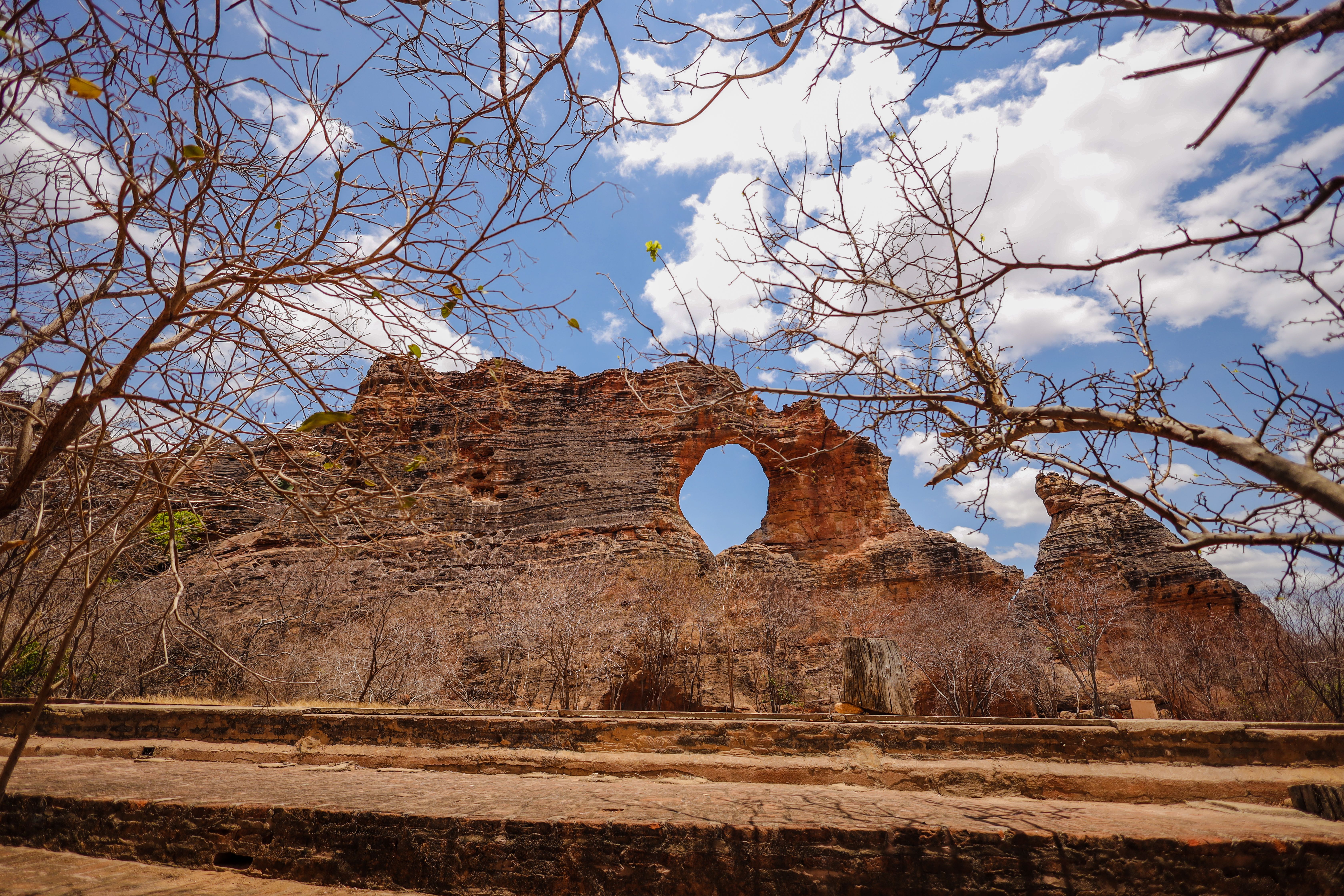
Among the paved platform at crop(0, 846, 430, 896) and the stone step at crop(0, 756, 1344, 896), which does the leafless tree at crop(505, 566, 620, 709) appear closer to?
the stone step at crop(0, 756, 1344, 896)

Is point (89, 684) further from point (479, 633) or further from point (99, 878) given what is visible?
point (99, 878)

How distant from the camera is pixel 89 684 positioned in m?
13.3

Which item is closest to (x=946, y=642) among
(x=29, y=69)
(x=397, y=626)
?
(x=397, y=626)

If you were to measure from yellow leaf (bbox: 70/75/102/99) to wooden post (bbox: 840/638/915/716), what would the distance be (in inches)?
309

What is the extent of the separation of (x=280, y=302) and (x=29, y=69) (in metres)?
0.94

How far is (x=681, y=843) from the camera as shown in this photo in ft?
9.56

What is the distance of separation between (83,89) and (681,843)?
11.1 ft

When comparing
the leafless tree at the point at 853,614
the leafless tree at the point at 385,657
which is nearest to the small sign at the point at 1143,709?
the leafless tree at the point at 853,614

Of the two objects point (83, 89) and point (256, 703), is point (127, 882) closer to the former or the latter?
point (83, 89)

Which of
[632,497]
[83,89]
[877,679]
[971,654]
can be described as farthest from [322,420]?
[632,497]

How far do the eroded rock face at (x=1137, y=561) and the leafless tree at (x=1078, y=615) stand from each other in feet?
2.45

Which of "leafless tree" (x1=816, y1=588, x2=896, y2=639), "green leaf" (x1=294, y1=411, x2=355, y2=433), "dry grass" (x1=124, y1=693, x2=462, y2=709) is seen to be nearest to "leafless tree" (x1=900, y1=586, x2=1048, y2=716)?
"leafless tree" (x1=816, y1=588, x2=896, y2=639)

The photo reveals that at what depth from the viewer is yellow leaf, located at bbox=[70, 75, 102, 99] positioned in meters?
1.75

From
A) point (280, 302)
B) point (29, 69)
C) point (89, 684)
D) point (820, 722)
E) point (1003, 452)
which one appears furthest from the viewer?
point (89, 684)
